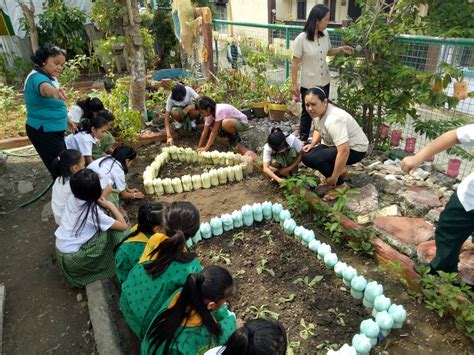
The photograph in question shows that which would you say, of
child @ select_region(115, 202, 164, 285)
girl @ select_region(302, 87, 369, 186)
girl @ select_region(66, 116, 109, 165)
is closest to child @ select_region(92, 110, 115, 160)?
girl @ select_region(66, 116, 109, 165)

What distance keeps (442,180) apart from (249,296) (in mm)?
2649

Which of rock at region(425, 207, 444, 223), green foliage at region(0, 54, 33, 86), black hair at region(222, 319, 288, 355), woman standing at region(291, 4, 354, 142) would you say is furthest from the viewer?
green foliage at region(0, 54, 33, 86)

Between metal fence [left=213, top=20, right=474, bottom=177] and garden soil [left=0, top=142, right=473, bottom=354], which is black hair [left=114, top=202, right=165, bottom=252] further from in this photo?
metal fence [left=213, top=20, right=474, bottom=177]

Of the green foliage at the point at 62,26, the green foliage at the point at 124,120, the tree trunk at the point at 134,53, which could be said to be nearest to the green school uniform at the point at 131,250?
the green foliage at the point at 124,120

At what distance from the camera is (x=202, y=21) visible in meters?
7.60

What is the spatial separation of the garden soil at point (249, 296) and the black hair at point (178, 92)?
2.02m

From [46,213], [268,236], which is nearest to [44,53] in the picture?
[46,213]

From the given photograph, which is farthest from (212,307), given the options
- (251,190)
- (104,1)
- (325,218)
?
(104,1)

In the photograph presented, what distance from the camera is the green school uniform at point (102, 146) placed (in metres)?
4.46

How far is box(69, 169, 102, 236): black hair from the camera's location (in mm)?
2758

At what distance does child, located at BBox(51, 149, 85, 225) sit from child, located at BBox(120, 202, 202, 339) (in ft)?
4.46

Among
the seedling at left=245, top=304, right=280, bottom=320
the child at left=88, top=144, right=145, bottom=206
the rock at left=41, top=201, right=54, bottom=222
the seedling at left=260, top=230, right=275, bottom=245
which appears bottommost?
the rock at left=41, top=201, right=54, bottom=222

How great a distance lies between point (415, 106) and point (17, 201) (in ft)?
17.3

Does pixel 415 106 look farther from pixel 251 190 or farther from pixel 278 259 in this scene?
pixel 278 259
